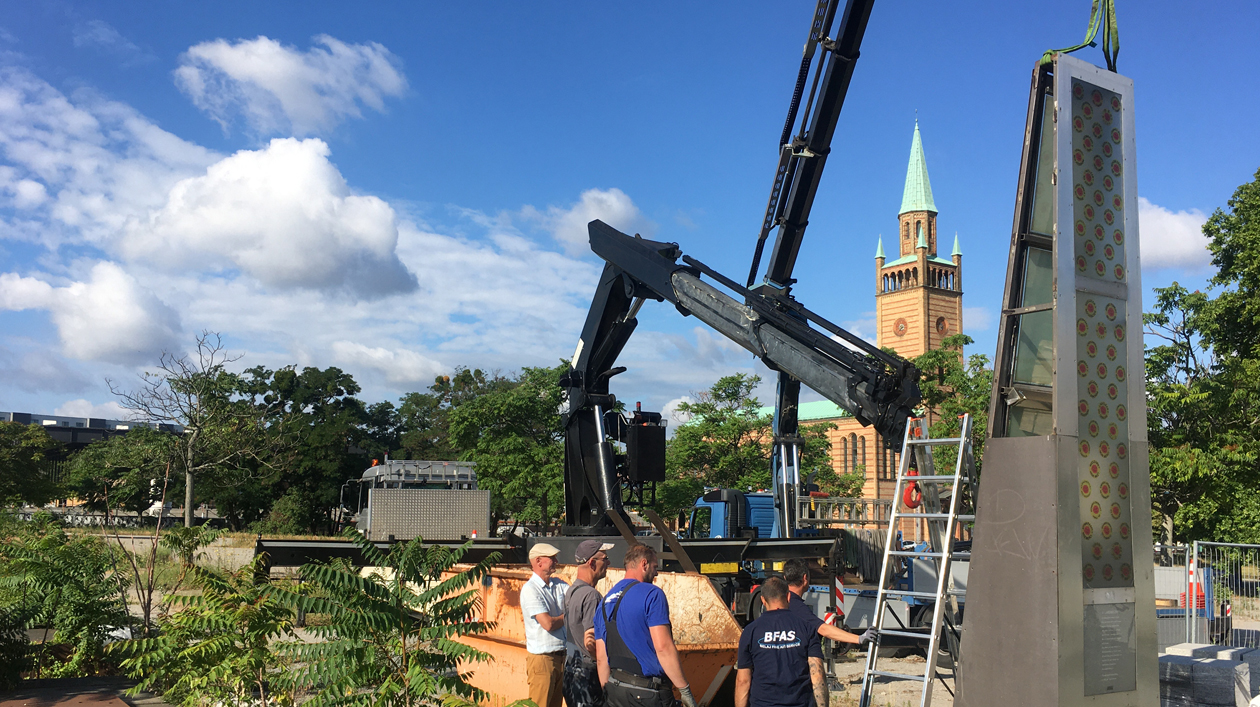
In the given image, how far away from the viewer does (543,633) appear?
21.8ft

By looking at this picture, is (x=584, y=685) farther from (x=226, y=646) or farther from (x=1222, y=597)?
(x=1222, y=597)

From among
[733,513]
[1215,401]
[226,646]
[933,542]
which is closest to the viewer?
[226,646]

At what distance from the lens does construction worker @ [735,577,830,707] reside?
17.2ft

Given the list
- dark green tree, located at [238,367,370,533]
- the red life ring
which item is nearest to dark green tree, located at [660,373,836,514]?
dark green tree, located at [238,367,370,533]

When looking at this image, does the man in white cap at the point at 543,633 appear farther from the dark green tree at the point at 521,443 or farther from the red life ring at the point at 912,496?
the dark green tree at the point at 521,443

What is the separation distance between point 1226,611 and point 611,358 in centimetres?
1355

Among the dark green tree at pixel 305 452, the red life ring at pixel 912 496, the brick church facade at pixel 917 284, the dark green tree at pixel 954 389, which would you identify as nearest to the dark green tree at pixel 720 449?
the dark green tree at pixel 954 389

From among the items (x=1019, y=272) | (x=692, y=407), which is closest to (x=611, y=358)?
(x=1019, y=272)

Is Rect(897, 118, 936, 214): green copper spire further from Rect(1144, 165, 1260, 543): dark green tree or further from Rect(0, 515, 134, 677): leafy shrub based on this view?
Rect(0, 515, 134, 677): leafy shrub

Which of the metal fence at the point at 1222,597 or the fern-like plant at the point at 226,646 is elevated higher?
the fern-like plant at the point at 226,646

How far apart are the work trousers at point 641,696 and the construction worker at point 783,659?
0.50 metres

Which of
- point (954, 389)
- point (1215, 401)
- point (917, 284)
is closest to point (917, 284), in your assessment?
point (917, 284)

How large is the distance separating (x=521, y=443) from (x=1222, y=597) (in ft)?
98.6

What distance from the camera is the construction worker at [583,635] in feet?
20.1
